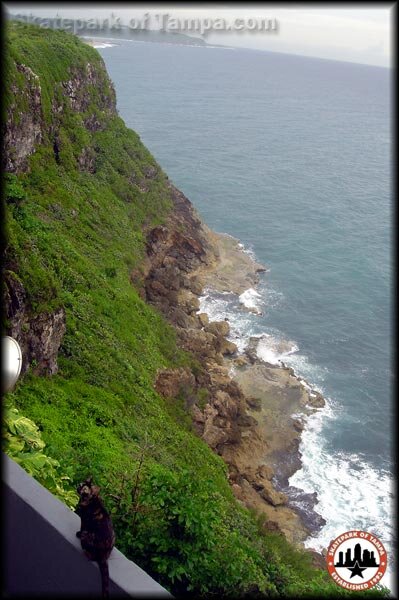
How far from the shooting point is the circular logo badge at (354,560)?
380 inches

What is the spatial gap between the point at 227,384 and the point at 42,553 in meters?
27.3

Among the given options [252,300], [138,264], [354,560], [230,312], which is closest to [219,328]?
[230,312]

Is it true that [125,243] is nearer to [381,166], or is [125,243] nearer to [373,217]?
[373,217]

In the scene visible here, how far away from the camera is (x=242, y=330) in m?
43.2

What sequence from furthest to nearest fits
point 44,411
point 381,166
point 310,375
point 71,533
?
point 381,166 → point 310,375 → point 44,411 → point 71,533

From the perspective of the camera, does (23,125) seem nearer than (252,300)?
Yes

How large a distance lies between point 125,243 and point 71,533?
105ft

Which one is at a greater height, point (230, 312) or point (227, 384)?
point (230, 312)

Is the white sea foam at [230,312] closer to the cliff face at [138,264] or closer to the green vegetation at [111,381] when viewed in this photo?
the cliff face at [138,264]

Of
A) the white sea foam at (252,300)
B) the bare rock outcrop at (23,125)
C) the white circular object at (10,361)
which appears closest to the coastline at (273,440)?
the white sea foam at (252,300)

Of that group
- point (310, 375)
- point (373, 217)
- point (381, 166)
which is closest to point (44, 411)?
point (310, 375)

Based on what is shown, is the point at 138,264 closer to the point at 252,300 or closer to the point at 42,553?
the point at 252,300

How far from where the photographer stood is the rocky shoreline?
27.2m

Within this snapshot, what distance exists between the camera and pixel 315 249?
194 feet
